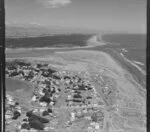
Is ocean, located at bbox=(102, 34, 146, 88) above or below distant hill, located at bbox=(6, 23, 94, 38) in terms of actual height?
below

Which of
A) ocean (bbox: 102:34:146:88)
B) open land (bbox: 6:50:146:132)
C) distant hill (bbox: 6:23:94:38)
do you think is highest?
distant hill (bbox: 6:23:94:38)

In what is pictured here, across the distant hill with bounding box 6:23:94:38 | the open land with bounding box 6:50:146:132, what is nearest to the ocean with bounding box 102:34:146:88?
the open land with bounding box 6:50:146:132

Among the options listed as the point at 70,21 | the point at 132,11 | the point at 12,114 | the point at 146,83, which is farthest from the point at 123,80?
the point at 12,114

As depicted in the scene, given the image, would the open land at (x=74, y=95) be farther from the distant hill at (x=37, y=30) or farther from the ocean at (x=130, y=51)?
the distant hill at (x=37, y=30)

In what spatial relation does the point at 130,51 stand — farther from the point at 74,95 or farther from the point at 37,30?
the point at 37,30

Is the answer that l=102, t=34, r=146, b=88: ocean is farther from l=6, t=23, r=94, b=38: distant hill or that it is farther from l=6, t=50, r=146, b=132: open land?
l=6, t=23, r=94, b=38: distant hill

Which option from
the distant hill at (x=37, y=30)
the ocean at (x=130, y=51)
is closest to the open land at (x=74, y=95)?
the ocean at (x=130, y=51)

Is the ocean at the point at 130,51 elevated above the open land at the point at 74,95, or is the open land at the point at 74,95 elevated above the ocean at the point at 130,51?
the ocean at the point at 130,51

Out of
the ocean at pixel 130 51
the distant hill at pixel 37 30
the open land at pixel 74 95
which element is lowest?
the open land at pixel 74 95

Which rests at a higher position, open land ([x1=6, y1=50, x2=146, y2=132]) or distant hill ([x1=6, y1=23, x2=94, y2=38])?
distant hill ([x1=6, y1=23, x2=94, y2=38])

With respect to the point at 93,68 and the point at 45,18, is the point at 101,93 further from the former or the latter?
the point at 45,18
